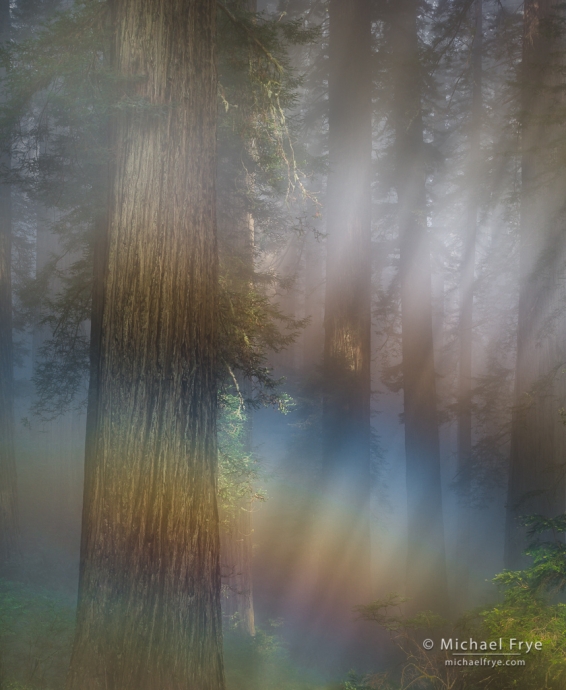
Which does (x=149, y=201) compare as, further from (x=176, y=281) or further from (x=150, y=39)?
(x=150, y=39)

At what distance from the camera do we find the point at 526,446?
9461 millimetres

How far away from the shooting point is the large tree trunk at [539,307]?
8.84m

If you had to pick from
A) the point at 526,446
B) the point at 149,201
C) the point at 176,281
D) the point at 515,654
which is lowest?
the point at 515,654

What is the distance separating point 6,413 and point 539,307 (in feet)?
33.6

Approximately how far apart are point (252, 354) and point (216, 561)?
8.96 feet

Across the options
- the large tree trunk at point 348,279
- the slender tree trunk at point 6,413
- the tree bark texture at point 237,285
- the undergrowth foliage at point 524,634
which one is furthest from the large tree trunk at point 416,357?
the slender tree trunk at point 6,413

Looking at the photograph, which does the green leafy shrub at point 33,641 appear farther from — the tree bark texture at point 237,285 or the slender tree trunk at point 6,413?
the slender tree trunk at point 6,413

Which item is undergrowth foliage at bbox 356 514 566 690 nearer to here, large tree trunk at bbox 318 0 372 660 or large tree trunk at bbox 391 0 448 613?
large tree trunk at bbox 318 0 372 660

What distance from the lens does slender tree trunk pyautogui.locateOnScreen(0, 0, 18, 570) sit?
10.2m

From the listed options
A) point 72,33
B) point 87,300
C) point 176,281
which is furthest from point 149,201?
point 87,300

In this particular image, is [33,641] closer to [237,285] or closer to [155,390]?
[155,390]

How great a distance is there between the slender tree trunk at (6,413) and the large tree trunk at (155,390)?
7.06 metres

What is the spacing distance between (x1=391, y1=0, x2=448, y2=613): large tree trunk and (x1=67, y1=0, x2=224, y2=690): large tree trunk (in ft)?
28.9

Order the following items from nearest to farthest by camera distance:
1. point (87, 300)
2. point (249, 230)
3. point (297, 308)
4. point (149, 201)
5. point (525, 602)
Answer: point (149, 201)
point (525, 602)
point (87, 300)
point (249, 230)
point (297, 308)
